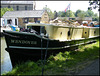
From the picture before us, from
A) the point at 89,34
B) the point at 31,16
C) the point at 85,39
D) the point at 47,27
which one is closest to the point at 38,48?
the point at 47,27

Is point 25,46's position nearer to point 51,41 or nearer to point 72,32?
point 51,41

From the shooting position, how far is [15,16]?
50719 millimetres

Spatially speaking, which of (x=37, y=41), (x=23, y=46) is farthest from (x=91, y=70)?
(x=23, y=46)

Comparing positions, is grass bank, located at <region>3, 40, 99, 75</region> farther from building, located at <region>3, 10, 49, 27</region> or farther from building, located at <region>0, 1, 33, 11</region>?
building, located at <region>0, 1, 33, 11</region>

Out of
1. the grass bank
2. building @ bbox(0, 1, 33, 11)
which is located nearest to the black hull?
the grass bank

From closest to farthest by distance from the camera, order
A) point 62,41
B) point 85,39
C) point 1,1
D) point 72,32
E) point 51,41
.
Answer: point 51,41, point 62,41, point 72,32, point 85,39, point 1,1

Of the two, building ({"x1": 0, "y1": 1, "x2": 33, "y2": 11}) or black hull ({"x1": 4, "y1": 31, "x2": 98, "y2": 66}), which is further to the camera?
building ({"x1": 0, "y1": 1, "x2": 33, "y2": 11})

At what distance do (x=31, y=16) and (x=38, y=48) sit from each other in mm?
41373

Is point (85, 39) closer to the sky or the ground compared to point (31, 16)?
closer to the ground

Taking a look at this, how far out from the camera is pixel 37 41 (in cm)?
1038

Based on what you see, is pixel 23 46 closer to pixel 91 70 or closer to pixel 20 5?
pixel 91 70

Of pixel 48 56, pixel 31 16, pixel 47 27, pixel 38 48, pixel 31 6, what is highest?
pixel 31 6

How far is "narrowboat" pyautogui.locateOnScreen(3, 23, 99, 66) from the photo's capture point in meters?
10.2

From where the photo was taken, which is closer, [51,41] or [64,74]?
[64,74]
